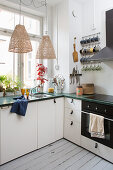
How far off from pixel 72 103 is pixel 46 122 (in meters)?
0.57

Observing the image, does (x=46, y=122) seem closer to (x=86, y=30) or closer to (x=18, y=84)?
(x=18, y=84)

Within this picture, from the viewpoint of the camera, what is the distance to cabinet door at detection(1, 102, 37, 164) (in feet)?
6.15

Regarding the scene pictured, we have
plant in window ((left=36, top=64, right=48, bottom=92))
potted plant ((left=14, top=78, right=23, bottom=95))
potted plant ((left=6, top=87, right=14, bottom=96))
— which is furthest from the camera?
plant in window ((left=36, top=64, right=48, bottom=92))

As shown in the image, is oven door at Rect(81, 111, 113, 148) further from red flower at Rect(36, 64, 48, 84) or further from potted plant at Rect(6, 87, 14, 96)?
potted plant at Rect(6, 87, 14, 96)

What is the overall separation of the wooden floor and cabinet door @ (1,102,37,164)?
120 millimetres

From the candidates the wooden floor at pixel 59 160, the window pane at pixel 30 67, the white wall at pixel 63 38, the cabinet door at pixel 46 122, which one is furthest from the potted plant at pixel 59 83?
the wooden floor at pixel 59 160

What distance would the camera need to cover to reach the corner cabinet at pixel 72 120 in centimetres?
237

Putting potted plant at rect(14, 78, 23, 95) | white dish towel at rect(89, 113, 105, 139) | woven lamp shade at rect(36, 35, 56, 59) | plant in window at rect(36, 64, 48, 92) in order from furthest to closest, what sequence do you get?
plant in window at rect(36, 64, 48, 92) < potted plant at rect(14, 78, 23, 95) < woven lamp shade at rect(36, 35, 56, 59) < white dish towel at rect(89, 113, 105, 139)

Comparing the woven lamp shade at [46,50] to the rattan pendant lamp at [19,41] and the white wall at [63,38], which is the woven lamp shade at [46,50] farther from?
the white wall at [63,38]

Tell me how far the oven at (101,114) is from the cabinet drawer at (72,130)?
0.47ft

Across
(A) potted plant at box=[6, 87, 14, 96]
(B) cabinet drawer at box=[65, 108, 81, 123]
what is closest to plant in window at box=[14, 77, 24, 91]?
(A) potted plant at box=[6, 87, 14, 96]

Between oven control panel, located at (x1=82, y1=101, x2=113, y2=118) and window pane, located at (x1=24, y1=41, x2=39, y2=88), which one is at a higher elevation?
window pane, located at (x1=24, y1=41, x2=39, y2=88)

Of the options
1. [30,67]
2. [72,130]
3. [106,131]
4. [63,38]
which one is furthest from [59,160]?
[63,38]

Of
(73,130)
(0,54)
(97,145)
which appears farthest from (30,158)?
(0,54)
